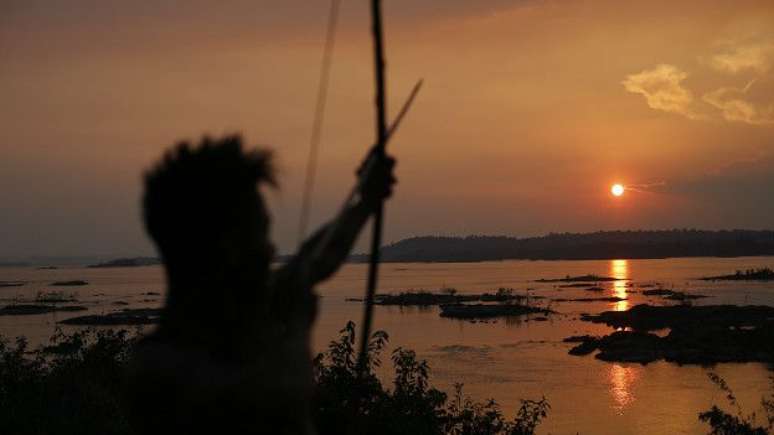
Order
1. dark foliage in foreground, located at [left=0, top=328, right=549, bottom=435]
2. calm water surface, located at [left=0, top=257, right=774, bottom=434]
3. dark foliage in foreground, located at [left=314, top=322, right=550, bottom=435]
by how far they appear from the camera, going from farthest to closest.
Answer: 1. calm water surface, located at [left=0, top=257, right=774, bottom=434]
2. dark foliage in foreground, located at [left=314, top=322, right=550, bottom=435]
3. dark foliage in foreground, located at [left=0, top=328, right=549, bottom=435]

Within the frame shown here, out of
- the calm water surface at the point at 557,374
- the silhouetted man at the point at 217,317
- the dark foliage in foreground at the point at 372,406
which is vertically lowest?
the calm water surface at the point at 557,374

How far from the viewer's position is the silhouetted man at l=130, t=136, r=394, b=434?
5.86ft

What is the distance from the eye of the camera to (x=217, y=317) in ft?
5.94

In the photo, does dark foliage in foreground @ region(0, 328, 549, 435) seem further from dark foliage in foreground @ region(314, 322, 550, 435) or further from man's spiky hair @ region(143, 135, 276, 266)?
man's spiky hair @ region(143, 135, 276, 266)

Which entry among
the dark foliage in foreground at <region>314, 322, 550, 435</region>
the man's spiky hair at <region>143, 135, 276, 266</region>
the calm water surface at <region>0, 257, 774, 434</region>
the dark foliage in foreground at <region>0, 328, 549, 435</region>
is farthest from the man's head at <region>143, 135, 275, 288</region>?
the calm water surface at <region>0, 257, 774, 434</region>

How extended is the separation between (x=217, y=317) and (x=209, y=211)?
23 centimetres

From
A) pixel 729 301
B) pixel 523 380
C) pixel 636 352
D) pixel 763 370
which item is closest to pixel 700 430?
pixel 523 380

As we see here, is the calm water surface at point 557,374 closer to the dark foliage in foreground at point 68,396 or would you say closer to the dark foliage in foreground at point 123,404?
the dark foliage in foreground at point 123,404

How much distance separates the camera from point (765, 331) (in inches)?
1085

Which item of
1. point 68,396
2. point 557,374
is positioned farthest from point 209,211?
point 557,374

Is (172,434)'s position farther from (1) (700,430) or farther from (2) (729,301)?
(2) (729,301)

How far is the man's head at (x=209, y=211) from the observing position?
1822mm

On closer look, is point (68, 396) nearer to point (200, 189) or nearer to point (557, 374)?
point (200, 189)

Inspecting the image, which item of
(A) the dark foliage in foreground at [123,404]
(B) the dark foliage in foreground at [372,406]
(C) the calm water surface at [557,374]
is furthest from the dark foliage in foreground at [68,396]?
(C) the calm water surface at [557,374]
